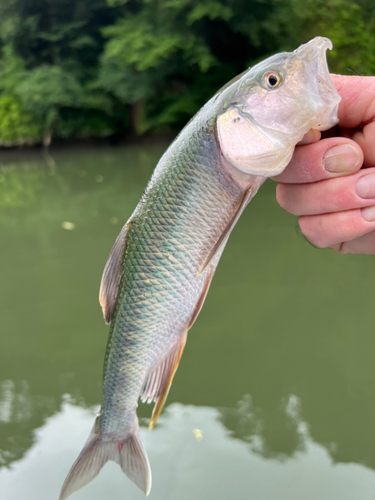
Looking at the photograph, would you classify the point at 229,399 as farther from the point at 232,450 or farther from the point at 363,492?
the point at 363,492

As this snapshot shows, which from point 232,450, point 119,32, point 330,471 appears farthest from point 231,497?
point 119,32

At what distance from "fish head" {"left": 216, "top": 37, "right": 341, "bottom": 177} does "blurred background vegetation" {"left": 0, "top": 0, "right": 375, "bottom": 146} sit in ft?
38.5

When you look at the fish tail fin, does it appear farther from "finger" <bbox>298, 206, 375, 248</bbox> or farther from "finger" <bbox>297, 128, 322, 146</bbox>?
"finger" <bbox>297, 128, 322, 146</bbox>

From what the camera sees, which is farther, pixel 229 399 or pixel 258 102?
pixel 229 399

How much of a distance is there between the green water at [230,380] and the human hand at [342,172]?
113 cm

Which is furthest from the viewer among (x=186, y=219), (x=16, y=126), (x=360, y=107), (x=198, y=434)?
(x=16, y=126)

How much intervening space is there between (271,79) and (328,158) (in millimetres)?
305

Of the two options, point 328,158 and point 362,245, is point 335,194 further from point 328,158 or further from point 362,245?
point 362,245

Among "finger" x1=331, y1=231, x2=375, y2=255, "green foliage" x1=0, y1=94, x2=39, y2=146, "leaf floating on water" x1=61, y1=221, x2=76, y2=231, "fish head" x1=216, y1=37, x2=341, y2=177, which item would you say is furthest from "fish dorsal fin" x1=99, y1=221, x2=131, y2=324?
"green foliage" x1=0, y1=94, x2=39, y2=146

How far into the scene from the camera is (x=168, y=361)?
136 centimetres

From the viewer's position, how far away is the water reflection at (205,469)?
1750 mm

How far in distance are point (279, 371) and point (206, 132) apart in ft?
5.58

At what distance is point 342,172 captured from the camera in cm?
125

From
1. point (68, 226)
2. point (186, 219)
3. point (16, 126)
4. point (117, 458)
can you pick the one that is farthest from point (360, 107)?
point (16, 126)
